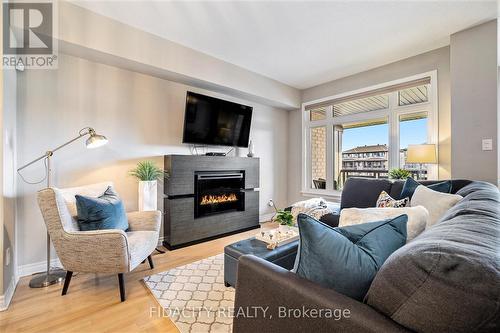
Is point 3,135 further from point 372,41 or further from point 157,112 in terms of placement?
point 372,41

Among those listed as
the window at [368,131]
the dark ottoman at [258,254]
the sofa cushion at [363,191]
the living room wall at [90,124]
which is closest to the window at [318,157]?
the window at [368,131]

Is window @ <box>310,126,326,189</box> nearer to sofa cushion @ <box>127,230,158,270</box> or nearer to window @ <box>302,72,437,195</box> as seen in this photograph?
window @ <box>302,72,437,195</box>

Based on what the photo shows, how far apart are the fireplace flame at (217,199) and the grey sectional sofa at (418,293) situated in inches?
108

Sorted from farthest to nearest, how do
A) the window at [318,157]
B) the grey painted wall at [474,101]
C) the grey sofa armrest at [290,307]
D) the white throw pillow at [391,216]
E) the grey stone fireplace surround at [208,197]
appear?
the window at [318,157]
the grey stone fireplace surround at [208,197]
the grey painted wall at [474,101]
the white throw pillow at [391,216]
the grey sofa armrest at [290,307]

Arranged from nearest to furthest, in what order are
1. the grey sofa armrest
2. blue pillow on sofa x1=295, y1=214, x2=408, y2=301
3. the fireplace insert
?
the grey sofa armrest, blue pillow on sofa x1=295, y1=214, x2=408, y2=301, the fireplace insert

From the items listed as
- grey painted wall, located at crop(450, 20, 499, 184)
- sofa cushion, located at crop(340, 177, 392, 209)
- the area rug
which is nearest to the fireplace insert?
the area rug

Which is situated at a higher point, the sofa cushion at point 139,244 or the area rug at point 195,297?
the sofa cushion at point 139,244

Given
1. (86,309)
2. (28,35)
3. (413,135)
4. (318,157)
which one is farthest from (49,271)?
(413,135)

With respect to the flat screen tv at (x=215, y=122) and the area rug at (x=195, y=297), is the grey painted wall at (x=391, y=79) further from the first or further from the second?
the area rug at (x=195, y=297)

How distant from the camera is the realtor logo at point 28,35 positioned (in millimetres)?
1965

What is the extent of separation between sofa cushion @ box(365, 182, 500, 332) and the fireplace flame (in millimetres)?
3066

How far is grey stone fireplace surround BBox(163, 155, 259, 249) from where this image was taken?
3123 mm

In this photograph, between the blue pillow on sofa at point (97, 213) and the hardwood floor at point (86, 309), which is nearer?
the hardwood floor at point (86, 309)

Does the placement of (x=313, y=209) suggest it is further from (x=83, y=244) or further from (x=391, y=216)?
(x=83, y=244)
